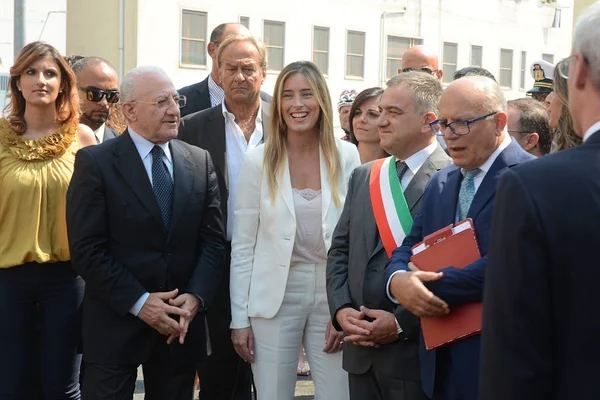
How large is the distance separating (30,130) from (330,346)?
85.1 inches

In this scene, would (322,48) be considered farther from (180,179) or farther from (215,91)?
(180,179)

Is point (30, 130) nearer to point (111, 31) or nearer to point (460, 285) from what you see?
point (460, 285)

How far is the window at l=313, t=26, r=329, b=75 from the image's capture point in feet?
108

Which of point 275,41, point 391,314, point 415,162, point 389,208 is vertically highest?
point 275,41

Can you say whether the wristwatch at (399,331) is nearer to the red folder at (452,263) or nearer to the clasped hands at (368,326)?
the clasped hands at (368,326)

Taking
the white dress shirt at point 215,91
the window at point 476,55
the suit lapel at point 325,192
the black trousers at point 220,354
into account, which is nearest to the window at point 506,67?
the window at point 476,55

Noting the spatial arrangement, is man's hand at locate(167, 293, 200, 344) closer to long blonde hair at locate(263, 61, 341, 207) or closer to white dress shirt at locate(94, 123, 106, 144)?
long blonde hair at locate(263, 61, 341, 207)

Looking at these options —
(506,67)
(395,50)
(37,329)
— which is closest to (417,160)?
(37,329)

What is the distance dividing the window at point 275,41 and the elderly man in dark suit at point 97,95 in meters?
25.5

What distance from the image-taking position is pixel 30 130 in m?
5.33

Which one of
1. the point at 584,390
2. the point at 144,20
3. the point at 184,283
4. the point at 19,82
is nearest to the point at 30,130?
the point at 19,82

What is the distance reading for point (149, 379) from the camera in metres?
4.77

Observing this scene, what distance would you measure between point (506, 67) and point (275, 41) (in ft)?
39.8

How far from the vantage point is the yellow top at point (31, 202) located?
16.5 ft
